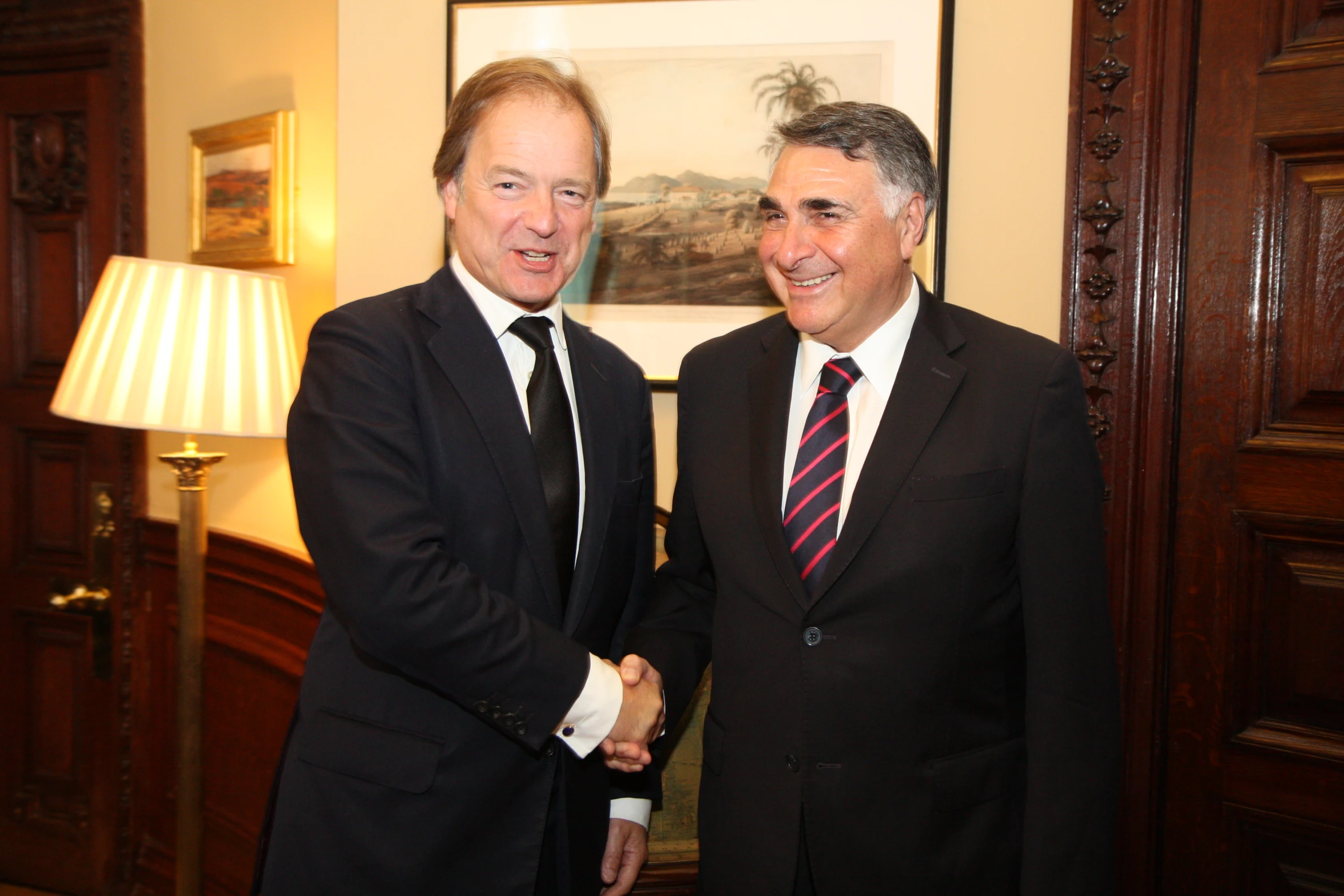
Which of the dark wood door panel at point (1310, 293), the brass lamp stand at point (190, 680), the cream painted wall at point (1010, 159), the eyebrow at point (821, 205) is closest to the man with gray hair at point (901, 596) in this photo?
the eyebrow at point (821, 205)

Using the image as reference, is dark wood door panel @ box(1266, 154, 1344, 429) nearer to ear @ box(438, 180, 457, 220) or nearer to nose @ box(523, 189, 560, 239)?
nose @ box(523, 189, 560, 239)

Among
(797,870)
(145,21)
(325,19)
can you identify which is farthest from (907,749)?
(145,21)

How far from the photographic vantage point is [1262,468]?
74.7 inches

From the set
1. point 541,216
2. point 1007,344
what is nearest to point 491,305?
point 541,216

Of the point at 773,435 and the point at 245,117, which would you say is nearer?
the point at 773,435

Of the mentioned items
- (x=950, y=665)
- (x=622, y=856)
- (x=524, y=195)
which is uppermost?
(x=524, y=195)

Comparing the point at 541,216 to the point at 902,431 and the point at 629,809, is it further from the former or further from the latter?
the point at 629,809

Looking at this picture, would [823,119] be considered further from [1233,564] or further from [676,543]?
[1233,564]

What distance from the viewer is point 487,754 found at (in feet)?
4.69

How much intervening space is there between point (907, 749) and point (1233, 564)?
1.00m

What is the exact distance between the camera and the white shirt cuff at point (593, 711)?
4.68ft

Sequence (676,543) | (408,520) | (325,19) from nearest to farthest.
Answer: (408,520) < (676,543) < (325,19)

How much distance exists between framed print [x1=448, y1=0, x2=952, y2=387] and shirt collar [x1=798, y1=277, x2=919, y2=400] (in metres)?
0.62

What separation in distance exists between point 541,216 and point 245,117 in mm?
1976
